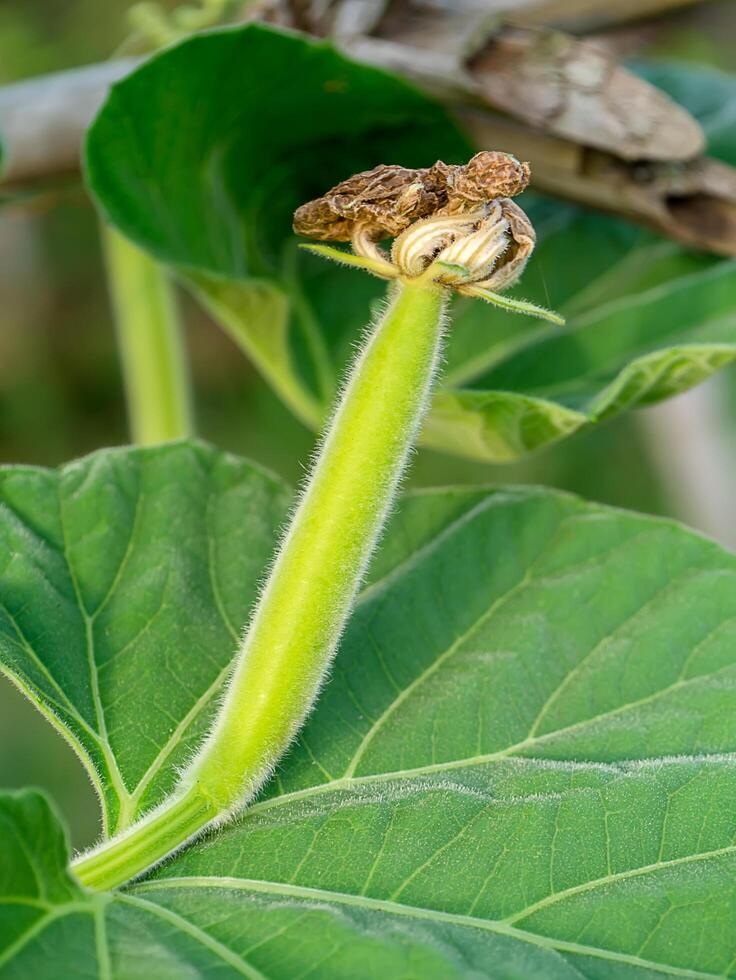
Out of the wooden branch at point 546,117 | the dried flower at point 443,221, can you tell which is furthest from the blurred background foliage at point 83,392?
the dried flower at point 443,221

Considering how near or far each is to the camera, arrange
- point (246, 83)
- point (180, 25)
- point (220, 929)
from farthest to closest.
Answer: point (180, 25) → point (246, 83) → point (220, 929)

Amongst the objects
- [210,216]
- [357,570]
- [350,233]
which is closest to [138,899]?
[357,570]

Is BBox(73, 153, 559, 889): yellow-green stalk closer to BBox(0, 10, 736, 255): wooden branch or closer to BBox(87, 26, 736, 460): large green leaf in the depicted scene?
BBox(87, 26, 736, 460): large green leaf

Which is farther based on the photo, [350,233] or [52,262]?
[52,262]

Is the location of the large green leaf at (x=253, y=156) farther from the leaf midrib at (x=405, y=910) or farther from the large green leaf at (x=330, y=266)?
the leaf midrib at (x=405, y=910)

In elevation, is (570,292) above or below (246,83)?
below

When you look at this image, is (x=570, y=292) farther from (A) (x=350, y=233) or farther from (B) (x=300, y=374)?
(A) (x=350, y=233)

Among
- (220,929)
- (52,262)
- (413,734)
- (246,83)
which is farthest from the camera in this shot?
(52,262)
